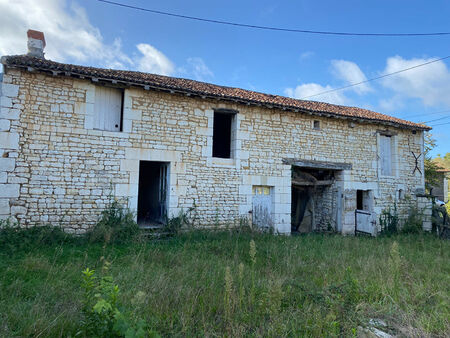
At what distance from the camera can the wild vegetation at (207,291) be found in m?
2.90

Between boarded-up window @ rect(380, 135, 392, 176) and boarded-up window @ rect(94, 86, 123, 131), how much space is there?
10625mm

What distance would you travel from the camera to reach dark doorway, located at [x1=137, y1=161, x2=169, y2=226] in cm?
859

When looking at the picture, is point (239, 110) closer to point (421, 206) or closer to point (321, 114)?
point (321, 114)

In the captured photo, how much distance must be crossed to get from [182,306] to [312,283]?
2260 millimetres

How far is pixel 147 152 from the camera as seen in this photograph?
316 inches

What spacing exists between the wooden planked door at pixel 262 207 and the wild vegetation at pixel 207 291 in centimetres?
253

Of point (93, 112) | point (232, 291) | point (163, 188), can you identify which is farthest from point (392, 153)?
point (93, 112)

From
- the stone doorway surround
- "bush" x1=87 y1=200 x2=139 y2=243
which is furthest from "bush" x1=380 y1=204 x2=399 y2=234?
"bush" x1=87 y1=200 x2=139 y2=243

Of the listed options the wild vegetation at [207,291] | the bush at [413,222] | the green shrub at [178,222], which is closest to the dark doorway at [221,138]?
the green shrub at [178,222]

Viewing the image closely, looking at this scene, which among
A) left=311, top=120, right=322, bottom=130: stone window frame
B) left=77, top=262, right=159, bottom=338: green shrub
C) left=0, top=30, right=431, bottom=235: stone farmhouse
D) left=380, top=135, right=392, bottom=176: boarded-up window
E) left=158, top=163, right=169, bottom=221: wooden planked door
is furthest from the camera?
left=380, top=135, right=392, bottom=176: boarded-up window

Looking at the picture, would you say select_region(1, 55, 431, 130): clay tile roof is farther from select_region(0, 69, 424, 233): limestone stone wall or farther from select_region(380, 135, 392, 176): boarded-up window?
select_region(380, 135, 392, 176): boarded-up window

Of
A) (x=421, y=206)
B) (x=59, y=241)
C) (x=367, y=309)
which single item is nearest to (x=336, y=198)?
(x=421, y=206)

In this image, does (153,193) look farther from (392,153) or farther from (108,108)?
(392,153)

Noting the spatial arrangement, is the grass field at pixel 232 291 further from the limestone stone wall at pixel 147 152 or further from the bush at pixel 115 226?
the limestone stone wall at pixel 147 152
